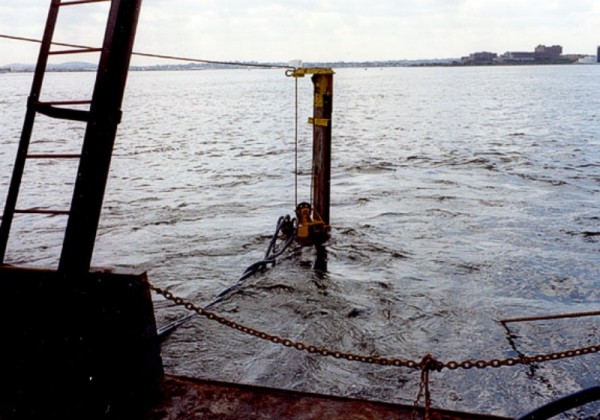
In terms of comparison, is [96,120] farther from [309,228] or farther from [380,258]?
[380,258]

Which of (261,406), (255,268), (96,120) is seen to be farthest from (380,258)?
(96,120)

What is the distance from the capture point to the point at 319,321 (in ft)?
25.6

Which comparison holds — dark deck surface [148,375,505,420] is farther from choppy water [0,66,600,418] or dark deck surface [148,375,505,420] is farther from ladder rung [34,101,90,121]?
ladder rung [34,101,90,121]

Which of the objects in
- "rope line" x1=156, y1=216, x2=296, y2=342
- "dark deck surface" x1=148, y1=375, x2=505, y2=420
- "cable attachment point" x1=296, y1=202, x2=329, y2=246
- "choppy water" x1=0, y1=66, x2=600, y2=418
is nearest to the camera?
"dark deck surface" x1=148, y1=375, x2=505, y2=420

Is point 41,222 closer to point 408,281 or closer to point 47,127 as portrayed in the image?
point 408,281

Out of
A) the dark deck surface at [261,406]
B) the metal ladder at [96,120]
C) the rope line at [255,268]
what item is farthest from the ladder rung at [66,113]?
the rope line at [255,268]

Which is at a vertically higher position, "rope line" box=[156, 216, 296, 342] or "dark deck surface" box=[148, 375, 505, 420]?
"dark deck surface" box=[148, 375, 505, 420]

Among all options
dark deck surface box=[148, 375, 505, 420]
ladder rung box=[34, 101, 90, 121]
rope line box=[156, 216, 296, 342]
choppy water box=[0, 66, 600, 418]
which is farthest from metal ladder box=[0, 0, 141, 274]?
choppy water box=[0, 66, 600, 418]

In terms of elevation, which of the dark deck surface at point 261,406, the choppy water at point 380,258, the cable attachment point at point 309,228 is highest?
the dark deck surface at point 261,406

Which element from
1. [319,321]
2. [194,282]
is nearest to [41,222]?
[194,282]

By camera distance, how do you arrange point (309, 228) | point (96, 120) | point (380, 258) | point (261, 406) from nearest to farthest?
1. point (96, 120)
2. point (261, 406)
3. point (380, 258)
4. point (309, 228)

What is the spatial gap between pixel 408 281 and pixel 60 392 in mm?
6397

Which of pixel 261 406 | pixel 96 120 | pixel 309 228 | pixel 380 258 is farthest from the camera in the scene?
pixel 309 228

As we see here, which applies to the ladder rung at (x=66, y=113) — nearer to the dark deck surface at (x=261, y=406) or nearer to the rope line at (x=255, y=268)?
the dark deck surface at (x=261, y=406)
